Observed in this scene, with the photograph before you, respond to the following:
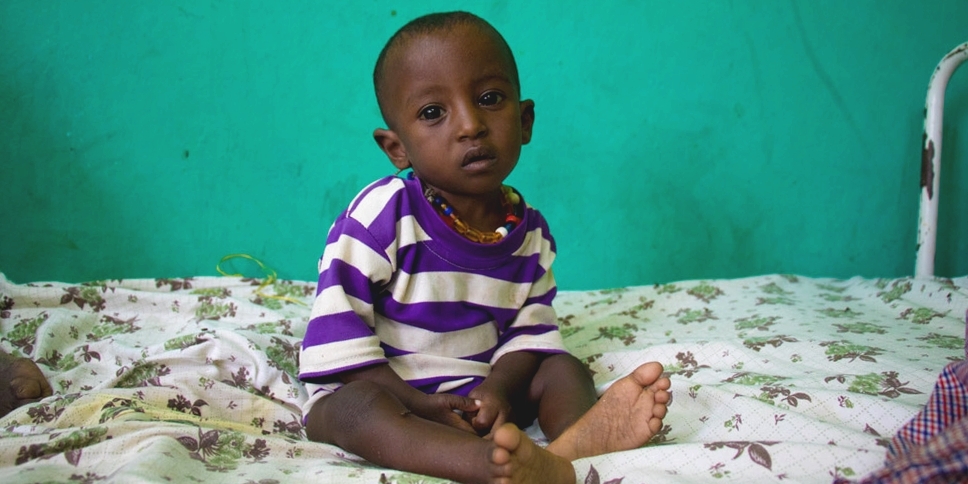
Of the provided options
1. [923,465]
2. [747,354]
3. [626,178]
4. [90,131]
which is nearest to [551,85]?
[626,178]

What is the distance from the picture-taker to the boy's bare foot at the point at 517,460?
86cm

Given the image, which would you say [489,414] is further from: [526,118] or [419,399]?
[526,118]

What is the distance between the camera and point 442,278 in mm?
1279

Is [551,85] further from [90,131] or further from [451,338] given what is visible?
[90,131]

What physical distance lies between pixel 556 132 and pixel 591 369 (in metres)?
0.81

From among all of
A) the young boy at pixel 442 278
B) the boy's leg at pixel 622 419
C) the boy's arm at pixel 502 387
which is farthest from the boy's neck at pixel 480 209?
the boy's leg at pixel 622 419

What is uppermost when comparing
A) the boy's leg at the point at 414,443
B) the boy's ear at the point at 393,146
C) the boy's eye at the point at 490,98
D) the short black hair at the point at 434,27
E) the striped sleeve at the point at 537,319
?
the short black hair at the point at 434,27

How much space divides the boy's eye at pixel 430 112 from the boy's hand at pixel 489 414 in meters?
0.43

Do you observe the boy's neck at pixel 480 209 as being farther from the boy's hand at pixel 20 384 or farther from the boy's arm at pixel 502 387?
the boy's hand at pixel 20 384

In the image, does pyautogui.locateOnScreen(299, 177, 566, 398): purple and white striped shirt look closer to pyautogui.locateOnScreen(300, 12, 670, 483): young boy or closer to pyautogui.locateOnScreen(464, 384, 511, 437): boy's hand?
pyautogui.locateOnScreen(300, 12, 670, 483): young boy

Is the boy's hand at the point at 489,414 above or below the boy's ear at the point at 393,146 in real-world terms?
below

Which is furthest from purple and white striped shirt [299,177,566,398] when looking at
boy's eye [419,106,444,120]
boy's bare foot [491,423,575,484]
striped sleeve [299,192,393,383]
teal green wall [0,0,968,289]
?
teal green wall [0,0,968,289]

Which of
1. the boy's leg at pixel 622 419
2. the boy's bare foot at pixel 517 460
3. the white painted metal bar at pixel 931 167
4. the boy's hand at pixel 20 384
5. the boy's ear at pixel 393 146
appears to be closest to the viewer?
the boy's bare foot at pixel 517 460

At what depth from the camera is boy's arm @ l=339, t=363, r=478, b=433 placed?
115 centimetres
